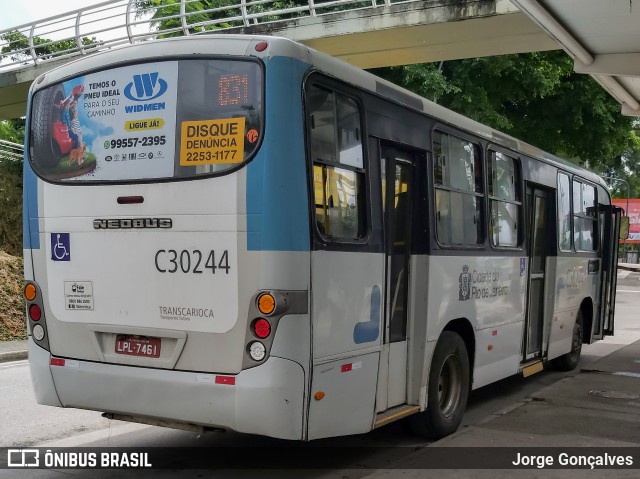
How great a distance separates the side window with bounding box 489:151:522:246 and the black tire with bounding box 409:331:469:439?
145 centimetres

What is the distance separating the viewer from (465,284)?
7430 mm

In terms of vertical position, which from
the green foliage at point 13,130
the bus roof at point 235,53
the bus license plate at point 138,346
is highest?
the green foliage at point 13,130

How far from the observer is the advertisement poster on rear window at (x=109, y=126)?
17.8 ft

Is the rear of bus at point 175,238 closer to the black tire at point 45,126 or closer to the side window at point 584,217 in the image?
the black tire at point 45,126

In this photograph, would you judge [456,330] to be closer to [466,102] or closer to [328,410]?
[328,410]

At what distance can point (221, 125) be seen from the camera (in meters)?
5.21

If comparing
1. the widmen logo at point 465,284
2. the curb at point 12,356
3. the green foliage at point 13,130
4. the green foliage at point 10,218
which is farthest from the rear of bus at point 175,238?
the green foliage at point 13,130

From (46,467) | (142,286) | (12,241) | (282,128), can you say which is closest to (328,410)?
(142,286)

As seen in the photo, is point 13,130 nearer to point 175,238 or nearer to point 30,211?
point 30,211

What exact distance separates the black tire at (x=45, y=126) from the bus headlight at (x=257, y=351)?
2.24 meters

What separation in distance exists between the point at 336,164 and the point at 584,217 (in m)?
7.25

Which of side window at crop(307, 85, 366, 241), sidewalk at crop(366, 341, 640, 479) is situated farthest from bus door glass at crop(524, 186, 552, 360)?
side window at crop(307, 85, 366, 241)

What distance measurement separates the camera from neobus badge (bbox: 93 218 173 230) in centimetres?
534

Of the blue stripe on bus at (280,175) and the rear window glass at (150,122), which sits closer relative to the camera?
the blue stripe on bus at (280,175)
